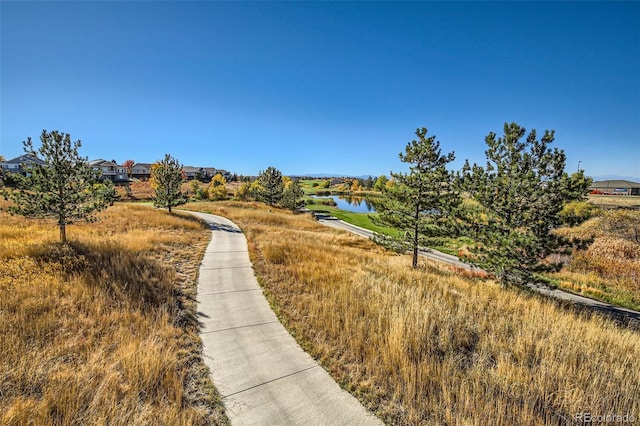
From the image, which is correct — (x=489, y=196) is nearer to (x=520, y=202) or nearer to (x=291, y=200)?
(x=520, y=202)

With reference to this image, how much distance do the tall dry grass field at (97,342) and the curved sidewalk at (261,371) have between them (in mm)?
310

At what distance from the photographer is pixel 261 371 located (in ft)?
15.4

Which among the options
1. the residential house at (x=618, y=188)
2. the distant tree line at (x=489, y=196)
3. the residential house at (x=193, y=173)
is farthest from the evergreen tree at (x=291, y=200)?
the residential house at (x=618, y=188)

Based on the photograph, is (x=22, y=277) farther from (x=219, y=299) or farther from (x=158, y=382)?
(x=158, y=382)

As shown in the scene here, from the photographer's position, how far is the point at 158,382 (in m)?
4.17

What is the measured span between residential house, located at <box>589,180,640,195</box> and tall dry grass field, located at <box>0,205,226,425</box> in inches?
4028

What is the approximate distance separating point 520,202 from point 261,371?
11546 millimetres

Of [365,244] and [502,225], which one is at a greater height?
[502,225]

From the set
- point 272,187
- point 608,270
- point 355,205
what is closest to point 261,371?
point 608,270

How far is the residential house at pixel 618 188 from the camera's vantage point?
73.0 metres

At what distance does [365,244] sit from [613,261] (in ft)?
64.8

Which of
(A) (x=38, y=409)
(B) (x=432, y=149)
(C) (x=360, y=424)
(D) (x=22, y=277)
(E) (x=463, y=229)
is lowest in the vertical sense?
(C) (x=360, y=424)

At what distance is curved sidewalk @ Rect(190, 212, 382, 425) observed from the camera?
12.5ft

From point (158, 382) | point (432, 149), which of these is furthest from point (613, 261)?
point (158, 382)
